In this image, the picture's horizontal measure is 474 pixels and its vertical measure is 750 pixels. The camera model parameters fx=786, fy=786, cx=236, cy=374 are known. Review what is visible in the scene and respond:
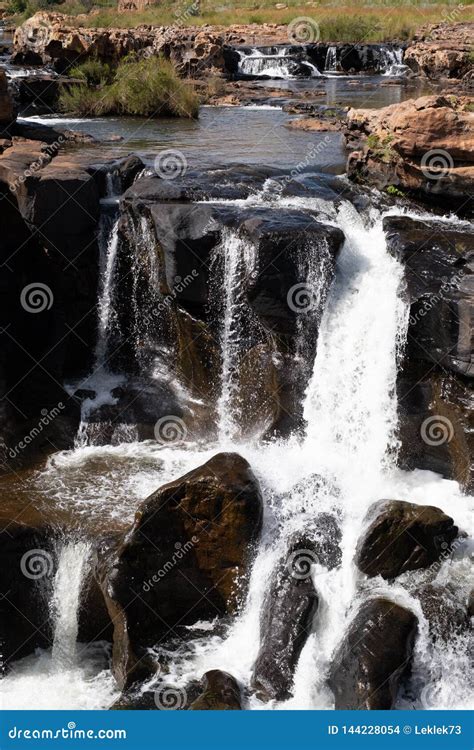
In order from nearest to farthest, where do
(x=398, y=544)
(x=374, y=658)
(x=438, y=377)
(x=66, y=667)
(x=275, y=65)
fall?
1. (x=374, y=658)
2. (x=398, y=544)
3. (x=66, y=667)
4. (x=438, y=377)
5. (x=275, y=65)

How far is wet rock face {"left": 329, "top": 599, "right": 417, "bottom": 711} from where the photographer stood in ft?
23.0

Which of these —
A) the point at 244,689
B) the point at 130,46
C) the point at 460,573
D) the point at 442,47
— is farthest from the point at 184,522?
the point at 442,47

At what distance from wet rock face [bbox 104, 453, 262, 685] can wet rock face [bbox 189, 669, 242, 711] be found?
1.00m

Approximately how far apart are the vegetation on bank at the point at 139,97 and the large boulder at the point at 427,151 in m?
9.41

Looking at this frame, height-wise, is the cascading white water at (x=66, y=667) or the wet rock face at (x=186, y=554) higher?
the wet rock face at (x=186, y=554)

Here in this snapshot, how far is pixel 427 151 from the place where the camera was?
1198 centimetres

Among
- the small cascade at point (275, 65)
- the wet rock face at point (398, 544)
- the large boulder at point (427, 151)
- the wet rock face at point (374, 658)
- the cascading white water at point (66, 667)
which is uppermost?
the small cascade at point (275, 65)

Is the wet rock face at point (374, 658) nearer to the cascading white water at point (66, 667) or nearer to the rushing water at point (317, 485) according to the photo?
the rushing water at point (317, 485)

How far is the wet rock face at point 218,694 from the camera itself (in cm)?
704

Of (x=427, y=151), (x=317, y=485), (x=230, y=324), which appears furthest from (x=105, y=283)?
(x=427, y=151)

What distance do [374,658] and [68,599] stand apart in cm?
336

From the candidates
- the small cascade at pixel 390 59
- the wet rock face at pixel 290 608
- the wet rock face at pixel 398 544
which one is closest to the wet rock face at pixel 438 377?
the wet rock face at pixel 398 544

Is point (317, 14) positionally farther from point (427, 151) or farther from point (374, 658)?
point (374, 658)

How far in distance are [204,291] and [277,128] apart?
9684 mm
